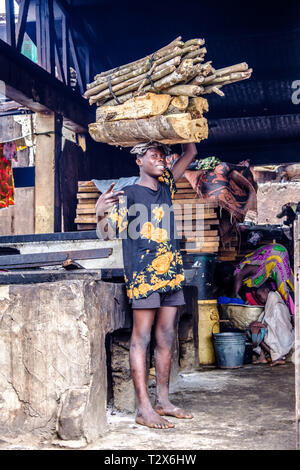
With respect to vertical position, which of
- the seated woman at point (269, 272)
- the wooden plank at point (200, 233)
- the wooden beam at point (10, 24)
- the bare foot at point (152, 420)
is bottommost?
the bare foot at point (152, 420)

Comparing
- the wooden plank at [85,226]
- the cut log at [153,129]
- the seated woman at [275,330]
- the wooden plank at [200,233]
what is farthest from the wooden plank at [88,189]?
the seated woman at [275,330]

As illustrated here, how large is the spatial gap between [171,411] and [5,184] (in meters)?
4.20

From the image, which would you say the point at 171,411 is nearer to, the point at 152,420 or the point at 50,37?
the point at 152,420

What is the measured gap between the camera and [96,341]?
148 inches

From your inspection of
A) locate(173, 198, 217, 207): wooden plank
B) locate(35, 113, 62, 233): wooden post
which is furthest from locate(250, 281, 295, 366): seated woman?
locate(35, 113, 62, 233): wooden post

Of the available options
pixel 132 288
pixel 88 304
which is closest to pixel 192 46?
pixel 132 288

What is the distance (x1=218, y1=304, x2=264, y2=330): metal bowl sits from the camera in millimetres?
7684

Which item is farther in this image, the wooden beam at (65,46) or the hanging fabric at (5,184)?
the wooden beam at (65,46)

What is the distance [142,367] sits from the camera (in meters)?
4.12

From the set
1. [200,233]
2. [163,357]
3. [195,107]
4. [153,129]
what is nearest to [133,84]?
[153,129]

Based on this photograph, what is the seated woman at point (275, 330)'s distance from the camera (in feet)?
23.6

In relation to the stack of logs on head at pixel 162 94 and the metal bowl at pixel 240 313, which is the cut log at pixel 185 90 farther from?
the metal bowl at pixel 240 313

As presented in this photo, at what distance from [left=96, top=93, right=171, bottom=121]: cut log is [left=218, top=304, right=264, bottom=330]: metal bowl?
3.61 m

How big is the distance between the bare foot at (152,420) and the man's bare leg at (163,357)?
0.30 meters
